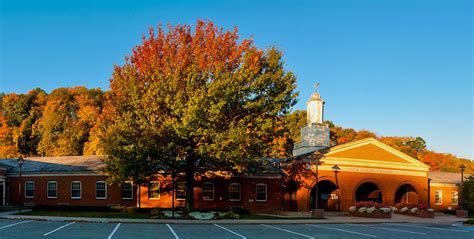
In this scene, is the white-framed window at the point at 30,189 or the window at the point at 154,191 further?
the white-framed window at the point at 30,189

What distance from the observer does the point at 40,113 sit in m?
89.4

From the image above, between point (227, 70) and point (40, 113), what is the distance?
68.3 meters

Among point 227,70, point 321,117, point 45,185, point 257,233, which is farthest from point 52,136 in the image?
point 257,233

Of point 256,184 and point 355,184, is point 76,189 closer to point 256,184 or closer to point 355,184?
point 256,184

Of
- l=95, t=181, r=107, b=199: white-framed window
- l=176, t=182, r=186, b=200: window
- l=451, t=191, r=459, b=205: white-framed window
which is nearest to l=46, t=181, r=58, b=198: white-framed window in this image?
l=95, t=181, r=107, b=199: white-framed window

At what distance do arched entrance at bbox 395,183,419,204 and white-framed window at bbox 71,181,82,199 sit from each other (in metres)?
31.3

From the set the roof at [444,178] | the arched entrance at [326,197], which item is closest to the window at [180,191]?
the arched entrance at [326,197]

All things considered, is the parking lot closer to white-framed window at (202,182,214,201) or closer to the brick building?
the brick building

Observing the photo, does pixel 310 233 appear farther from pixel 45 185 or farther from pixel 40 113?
pixel 40 113

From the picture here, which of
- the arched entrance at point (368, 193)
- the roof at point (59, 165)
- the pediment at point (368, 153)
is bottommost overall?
the arched entrance at point (368, 193)

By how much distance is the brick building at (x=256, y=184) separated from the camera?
138 ft

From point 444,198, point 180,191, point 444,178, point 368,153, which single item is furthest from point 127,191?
point 444,178

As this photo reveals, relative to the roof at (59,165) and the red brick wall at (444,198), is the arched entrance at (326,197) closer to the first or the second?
the red brick wall at (444,198)

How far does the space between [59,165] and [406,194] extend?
34860 millimetres
